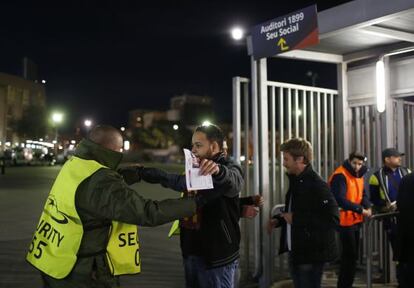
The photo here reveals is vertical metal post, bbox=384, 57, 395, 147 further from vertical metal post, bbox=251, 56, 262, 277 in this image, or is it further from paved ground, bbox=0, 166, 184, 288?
paved ground, bbox=0, 166, 184, 288

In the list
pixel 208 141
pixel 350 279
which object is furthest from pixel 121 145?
pixel 350 279

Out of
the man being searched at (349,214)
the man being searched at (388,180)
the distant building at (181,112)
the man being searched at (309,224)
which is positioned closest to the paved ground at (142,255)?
the man being searched at (349,214)

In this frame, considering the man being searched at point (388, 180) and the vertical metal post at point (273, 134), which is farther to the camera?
the vertical metal post at point (273, 134)

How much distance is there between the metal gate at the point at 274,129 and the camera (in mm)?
6133

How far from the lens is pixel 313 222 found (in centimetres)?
423

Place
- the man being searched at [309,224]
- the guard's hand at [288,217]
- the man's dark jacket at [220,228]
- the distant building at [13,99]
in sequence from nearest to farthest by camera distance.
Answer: the man's dark jacket at [220,228], the man being searched at [309,224], the guard's hand at [288,217], the distant building at [13,99]

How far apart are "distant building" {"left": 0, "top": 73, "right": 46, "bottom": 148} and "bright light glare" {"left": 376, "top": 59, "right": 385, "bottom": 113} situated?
218 ft

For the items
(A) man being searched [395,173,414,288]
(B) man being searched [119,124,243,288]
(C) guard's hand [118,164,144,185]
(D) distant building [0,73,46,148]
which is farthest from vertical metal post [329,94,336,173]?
(D) distant building [0,73,46,148]

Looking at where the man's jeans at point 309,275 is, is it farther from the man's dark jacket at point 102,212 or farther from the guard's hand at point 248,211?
the man's dark jacket at point 102,212

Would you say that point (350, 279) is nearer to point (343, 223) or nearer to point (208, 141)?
point (343, 223)

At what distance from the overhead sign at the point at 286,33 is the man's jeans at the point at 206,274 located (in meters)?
2.74

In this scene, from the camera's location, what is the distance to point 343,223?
575 centimetres

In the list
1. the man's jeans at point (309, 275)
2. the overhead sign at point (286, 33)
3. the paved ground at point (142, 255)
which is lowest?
the paved ground at point (142, 255)

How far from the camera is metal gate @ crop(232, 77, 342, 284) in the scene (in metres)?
6.13
